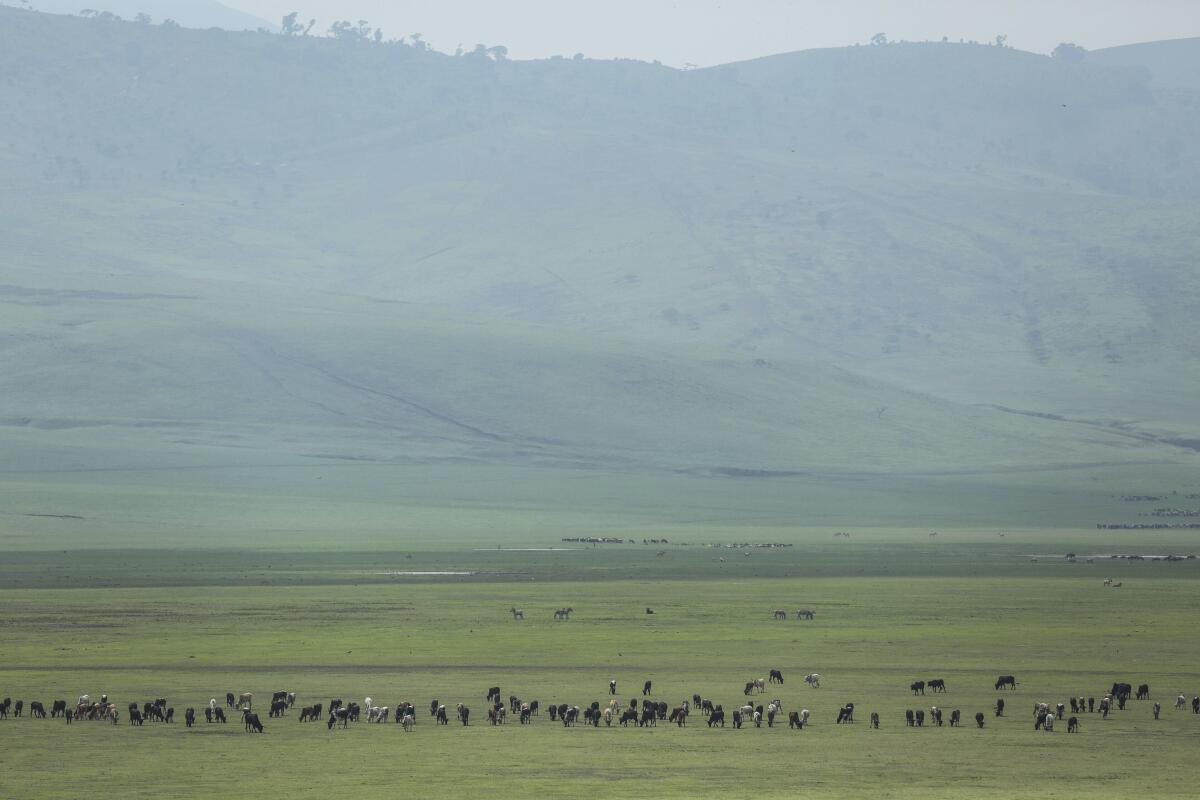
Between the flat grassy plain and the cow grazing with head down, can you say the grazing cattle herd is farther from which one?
the flat grassy plain

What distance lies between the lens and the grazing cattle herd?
110 ft

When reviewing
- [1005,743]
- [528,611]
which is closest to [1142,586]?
[528,611]

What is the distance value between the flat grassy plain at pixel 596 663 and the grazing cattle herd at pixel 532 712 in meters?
0.38

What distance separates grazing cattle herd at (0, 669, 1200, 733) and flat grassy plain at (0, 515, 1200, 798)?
0.38 meters

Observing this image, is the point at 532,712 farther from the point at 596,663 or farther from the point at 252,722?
the point at 596,663

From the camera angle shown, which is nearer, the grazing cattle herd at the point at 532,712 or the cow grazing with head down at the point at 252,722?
the cow grazing with head down at the point at 252,722

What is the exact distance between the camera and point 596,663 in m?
43.3

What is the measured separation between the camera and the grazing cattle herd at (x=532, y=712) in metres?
33.6

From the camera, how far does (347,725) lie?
33750 mm

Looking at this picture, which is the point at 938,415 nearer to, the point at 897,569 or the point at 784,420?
the point at 784,420

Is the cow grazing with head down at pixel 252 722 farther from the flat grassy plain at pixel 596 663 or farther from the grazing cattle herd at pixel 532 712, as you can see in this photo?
the flat grassy plain at pixel 596 663

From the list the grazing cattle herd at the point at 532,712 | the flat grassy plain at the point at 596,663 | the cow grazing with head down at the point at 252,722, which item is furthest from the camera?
the grazing cattle herd at the point at 532,712

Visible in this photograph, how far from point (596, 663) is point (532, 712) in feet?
26.4

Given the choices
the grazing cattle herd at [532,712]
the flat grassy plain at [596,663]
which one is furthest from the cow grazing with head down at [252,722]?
the flat grassy plain at [596,663]
